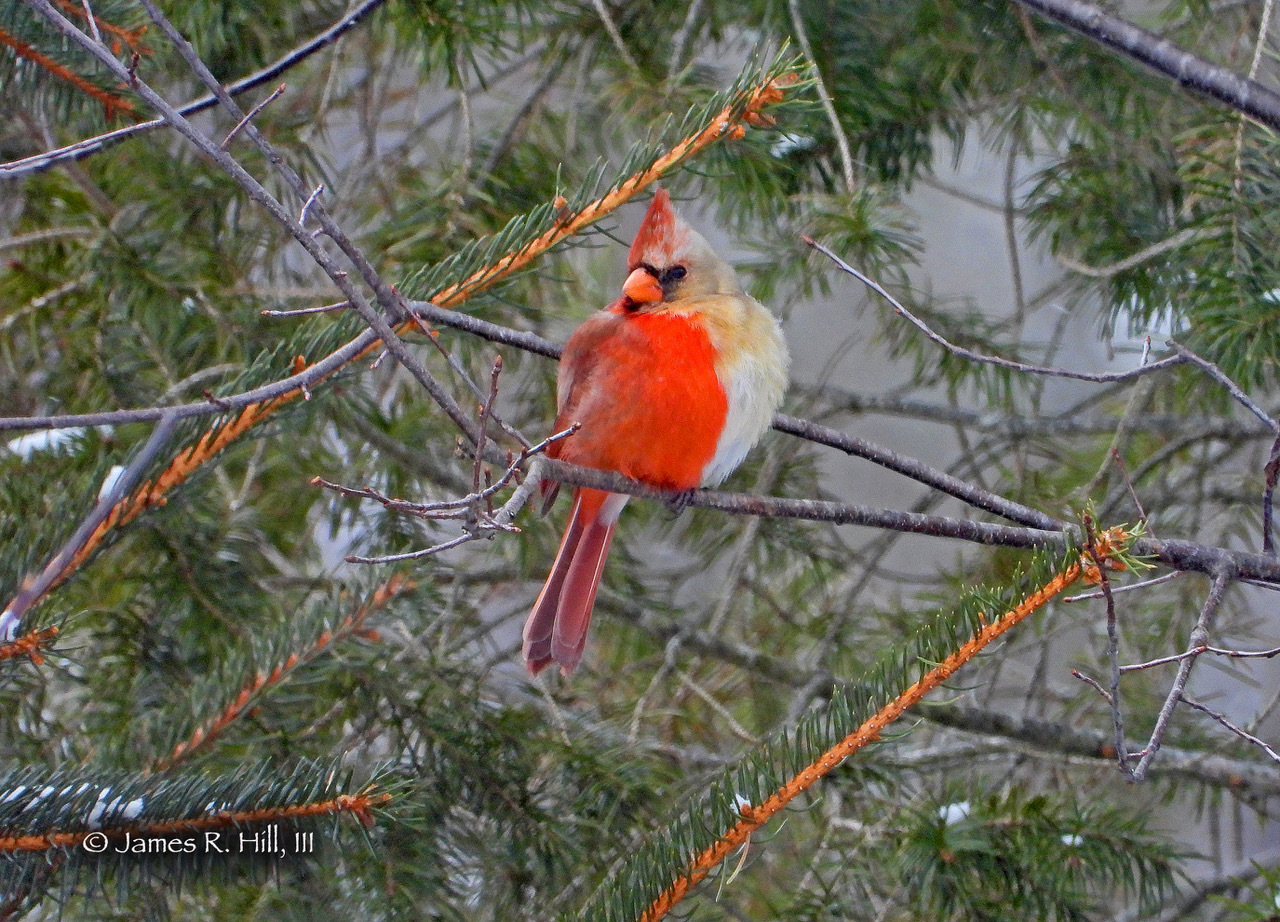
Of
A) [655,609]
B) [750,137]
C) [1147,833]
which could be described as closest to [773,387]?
[750,137]

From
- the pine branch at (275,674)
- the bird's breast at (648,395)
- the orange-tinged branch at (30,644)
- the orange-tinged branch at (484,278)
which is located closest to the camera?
the orange-tinged branch at (30,644)

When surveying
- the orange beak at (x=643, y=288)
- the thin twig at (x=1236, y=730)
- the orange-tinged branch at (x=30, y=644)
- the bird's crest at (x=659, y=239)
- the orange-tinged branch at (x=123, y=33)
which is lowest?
the orange-tinged branch at (x=30, y=644)

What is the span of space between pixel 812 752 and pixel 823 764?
0.6 inches

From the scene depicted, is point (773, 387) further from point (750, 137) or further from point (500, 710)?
point (500, 710)

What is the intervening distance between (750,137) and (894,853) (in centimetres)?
100

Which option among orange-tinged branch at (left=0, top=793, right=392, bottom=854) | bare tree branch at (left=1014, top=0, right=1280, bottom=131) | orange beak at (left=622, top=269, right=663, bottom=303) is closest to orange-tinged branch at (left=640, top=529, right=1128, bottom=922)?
orange-tinged branch at (left=0, top=793, right=392, bottom=854)

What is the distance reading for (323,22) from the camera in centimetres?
230

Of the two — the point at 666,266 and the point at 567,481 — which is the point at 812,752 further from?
the point at 666,266

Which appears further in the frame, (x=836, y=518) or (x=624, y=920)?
(x=836, y=518)

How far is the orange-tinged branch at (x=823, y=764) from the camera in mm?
1206

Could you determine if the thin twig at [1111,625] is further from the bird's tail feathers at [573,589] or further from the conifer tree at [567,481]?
the bird's tail feathers at [573,589]

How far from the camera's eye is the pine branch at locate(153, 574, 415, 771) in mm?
1429

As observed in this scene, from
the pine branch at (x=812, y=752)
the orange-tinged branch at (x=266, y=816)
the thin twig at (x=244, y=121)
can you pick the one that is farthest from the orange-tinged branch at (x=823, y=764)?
the thin twig at (x=244, y=121)

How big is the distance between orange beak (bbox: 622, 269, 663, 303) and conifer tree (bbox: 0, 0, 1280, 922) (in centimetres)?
15
